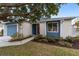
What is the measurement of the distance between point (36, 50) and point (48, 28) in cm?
70

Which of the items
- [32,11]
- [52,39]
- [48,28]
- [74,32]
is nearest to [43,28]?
[48,28]

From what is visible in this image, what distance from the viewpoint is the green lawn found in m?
6.32

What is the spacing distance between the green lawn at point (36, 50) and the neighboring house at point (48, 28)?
0.33 m

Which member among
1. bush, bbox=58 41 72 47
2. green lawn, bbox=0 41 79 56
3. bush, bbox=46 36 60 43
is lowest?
green lawn, bbox=0 41 79 56

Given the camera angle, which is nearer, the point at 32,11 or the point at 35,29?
the point at 35,29

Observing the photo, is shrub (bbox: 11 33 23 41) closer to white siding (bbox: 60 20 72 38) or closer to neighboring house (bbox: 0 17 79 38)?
neighboring house (bbox: 0 17 79 38)

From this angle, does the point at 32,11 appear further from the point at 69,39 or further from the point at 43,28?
the point at 69,39

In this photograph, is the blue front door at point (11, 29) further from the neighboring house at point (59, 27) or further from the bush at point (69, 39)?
the bush at point (69, 39)

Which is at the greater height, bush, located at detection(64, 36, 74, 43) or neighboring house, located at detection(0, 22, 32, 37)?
neighboring house, located at detection(0, 22, 32, 37)

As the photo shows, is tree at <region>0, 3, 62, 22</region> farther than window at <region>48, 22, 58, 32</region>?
No

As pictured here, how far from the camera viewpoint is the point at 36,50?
6.41 meters

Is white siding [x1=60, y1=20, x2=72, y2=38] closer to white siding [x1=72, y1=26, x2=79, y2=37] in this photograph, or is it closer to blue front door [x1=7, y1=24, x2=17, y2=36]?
white siding [x1=72, y1=26, x2=79, y2=37]

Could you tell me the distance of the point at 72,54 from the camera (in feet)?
20.5

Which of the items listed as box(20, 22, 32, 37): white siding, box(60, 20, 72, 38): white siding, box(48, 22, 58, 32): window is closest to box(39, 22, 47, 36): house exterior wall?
box(48, 22, 58, 32): window
